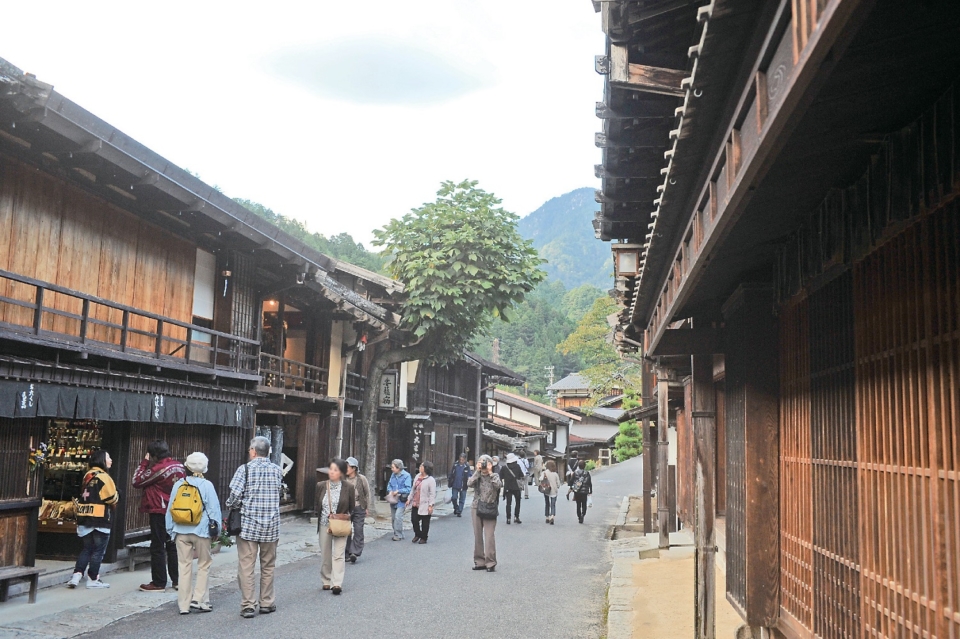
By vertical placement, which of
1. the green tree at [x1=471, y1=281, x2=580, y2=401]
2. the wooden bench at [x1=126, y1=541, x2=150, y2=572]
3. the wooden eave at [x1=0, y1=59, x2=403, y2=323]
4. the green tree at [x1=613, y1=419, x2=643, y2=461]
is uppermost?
the green tree at [x1=471, y1=281, x2=580, y2=401]

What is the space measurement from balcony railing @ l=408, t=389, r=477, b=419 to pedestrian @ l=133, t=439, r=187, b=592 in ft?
62.4

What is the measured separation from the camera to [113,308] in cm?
1312

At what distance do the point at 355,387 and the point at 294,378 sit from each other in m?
5.65

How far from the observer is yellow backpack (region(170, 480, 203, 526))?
10078mm

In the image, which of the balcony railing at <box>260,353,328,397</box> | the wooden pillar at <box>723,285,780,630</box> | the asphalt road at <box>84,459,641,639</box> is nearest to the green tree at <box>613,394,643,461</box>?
the balcony railing at <box>260,353,328,397</box>

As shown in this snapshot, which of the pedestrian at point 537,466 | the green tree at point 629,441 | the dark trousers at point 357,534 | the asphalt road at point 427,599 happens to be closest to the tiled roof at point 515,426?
the pedestrian at point 537,466

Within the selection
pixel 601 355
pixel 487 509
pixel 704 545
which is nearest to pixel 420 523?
pixel 487 509

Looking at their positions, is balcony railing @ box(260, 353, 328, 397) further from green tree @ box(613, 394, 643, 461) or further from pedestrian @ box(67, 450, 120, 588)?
green tree @ box(613, 394, 643, 461)

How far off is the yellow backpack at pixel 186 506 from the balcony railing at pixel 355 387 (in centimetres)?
1413

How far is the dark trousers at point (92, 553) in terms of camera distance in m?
11.3

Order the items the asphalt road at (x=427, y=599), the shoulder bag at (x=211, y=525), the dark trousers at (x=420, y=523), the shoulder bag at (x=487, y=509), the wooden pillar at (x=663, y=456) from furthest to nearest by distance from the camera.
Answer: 1. the dark trousers at (x=420, y=523)
2. the wooden pillar at (x=663, y=456)
3. the shoulder bag at (x=487, y=509)
4. the shoulder bag at (x=211, y=525)
5. the asphalt road at (x=427, y=599)

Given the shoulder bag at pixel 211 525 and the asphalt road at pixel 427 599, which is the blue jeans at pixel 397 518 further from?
the shoulder bag at pixel 211 525

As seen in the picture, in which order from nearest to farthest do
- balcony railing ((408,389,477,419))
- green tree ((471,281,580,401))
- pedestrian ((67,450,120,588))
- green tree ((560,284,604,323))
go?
pedestrian ((67,450,120,588)) → balcony railing ((408,389,477,419)) → green tree ((471,281,580,401)) → green tree ((560,284,604,323))

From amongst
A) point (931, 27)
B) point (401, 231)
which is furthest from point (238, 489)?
point (401, 231)
